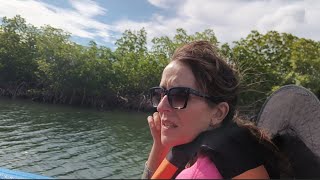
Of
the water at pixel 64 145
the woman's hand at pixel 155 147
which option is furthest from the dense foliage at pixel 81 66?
the woman's hand at pixel 155 147

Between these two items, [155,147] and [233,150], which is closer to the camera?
[233,150]

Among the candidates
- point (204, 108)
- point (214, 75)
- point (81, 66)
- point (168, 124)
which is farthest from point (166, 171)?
point (81, 66)

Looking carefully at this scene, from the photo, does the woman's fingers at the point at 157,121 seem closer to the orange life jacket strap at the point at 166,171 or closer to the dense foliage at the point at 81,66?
the orange life jacket strap at the point at 166,171

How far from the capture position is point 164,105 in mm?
1532

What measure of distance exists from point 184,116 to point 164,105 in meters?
0.11

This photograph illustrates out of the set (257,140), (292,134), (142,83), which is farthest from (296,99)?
(142,83)

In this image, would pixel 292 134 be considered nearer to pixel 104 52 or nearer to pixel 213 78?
pixel 213 78

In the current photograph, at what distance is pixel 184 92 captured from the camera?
1.46 m

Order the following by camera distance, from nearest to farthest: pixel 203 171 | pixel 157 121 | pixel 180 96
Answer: pixel 203 171, pixel 180 96, pixel 157 121

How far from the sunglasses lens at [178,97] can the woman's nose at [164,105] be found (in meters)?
0.03

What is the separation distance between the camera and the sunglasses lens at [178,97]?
1.46m

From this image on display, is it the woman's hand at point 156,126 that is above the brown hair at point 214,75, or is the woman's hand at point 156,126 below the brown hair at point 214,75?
below

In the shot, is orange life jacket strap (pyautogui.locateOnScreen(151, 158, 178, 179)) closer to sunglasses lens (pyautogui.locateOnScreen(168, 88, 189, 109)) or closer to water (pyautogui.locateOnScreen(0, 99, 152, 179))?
sunglasses lens (pyautogui.locateOnScreen(168, 88, 189, 109))

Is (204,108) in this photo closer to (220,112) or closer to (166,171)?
(220,112)
